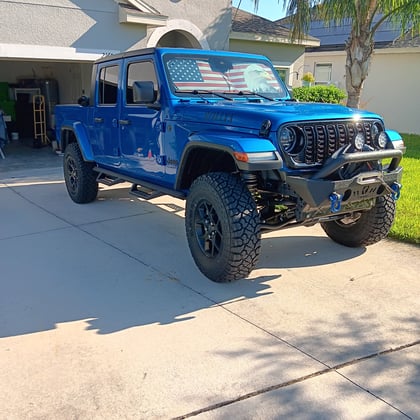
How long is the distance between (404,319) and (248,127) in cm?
196

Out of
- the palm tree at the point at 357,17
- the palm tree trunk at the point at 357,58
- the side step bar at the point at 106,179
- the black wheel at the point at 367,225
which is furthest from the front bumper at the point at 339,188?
the palm tree trunk at the point at 357,58

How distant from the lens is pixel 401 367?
3.19 m

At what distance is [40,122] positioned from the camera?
1424 centimetres

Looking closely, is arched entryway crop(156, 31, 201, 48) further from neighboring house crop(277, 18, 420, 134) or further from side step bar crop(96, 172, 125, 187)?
side step bar crop(96, 172, 125, 187)

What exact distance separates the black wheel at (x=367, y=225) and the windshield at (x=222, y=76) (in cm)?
165

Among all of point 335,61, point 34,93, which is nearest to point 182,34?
point 34,93

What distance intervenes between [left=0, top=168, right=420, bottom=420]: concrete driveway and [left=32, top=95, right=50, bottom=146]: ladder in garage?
29.5 feet

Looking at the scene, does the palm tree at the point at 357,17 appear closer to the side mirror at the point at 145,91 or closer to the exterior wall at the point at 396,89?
the exterior wall at the point at 396,89

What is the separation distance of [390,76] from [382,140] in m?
15.9

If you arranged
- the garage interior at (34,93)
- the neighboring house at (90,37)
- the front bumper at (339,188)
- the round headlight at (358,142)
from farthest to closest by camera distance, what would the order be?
the garage interior at (34,93)
the neighboring house at (90,37)
the round headlight at (358,142)
the front bumper at (339,188)

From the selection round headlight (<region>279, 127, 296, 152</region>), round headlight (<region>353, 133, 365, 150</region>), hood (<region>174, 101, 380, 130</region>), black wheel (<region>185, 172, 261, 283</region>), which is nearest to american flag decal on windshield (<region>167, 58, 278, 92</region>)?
hood (<region>174, 101, 380, 130</region>)

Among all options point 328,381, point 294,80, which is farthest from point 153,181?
point 294,80

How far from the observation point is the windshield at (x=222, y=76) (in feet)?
17.0

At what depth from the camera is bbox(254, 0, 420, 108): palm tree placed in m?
11.0
